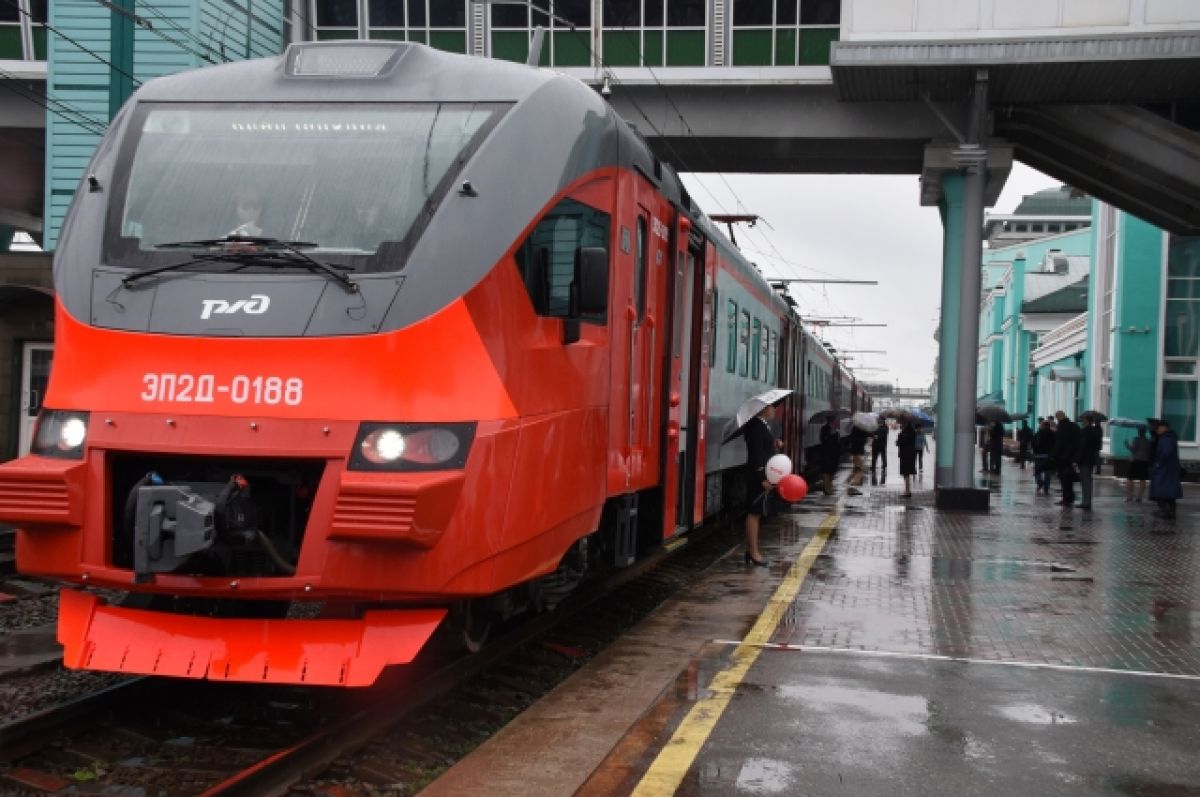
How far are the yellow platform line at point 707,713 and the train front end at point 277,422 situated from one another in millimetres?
1132

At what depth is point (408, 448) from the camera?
18.3ft

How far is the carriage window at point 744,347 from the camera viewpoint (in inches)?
562

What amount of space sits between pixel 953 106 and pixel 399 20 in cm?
1056

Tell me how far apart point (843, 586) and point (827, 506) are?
10488 millimetres

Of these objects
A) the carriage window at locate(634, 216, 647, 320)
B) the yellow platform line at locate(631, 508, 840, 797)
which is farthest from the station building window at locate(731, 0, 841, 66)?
the carriage window at locate(634, 216, 647, 320)

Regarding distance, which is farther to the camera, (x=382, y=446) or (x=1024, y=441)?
(x=1024, y=441)

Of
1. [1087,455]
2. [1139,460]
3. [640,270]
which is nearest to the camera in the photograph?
[640,270]

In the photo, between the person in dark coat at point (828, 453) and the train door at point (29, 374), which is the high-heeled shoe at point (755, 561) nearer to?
the train door at point (29, 374)

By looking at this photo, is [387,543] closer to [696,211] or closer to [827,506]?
[696,211]

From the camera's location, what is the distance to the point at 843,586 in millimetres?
11289

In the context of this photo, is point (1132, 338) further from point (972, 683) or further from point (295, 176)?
point (295, 176)

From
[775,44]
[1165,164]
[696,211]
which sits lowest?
[696,211]

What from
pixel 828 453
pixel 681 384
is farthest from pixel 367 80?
pixel 828 453

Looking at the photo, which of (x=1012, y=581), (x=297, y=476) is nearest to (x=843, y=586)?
(x=1012, y=581)
